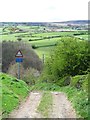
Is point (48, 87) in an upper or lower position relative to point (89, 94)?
lower

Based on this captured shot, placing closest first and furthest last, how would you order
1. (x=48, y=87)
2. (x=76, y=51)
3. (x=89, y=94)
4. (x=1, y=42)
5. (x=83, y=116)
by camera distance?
(x=83, y=116)
(x=89, y=94)
(x=48, y=87)
(x=76, y=51)
(x=1, y=42)

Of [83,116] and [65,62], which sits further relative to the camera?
[65,62]

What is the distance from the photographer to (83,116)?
478 inches

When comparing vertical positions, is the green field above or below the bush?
above

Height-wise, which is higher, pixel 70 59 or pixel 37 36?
pixel 37 36

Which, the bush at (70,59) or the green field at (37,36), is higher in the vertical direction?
the green field at (37,36)

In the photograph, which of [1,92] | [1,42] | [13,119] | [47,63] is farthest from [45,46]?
[13,119]

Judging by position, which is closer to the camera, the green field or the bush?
the bush

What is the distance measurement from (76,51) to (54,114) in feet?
64.3

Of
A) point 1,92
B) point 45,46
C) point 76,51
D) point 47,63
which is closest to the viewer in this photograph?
point 1,92

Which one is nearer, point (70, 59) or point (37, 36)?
point (70, 59)

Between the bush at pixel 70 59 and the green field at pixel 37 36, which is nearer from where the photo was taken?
the bush at pixel 70 59

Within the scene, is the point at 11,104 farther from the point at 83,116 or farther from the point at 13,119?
the point at 83,116

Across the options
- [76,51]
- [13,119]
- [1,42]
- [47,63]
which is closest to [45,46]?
[1,42]
